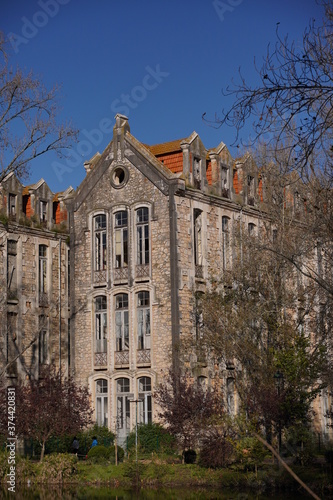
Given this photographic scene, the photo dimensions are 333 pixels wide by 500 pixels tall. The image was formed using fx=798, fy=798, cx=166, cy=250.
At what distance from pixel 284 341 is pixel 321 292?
518 cm

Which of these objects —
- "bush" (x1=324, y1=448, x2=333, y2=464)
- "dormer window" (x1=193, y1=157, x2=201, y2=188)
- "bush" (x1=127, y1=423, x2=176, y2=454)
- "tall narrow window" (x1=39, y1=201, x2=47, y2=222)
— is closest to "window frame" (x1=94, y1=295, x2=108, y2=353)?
"bush" (x1=127, y1=423, x2=176, y2=454)

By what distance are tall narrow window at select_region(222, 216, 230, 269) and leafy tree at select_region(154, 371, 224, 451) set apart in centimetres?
855

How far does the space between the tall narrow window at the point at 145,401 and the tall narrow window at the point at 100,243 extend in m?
6.06

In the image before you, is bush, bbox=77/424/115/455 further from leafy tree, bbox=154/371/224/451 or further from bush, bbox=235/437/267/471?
bush, bbox=235/437/267/471

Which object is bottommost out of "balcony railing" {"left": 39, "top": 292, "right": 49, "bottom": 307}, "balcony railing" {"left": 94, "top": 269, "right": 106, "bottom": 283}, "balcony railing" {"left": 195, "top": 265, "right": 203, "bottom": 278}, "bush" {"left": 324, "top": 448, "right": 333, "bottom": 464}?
"bush" {"left": 324, "top": 448, "right": 333, "bottom": 464}

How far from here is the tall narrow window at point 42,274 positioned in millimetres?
40156

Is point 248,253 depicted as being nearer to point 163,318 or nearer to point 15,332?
point 163,318

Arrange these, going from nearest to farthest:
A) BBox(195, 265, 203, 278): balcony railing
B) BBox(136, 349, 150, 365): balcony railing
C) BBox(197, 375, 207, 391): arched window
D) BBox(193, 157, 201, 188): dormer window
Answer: BBox(197, 375, 207, 391): arched window → BBox(136, 349, 150, 365): balcony railing → BBox(195, 265, 203, 278): balcony railing → BBox(193, 157, 201, 188): dormer window

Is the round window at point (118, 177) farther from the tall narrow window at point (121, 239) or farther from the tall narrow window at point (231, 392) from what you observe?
the tall narrow window at point (231, 392)

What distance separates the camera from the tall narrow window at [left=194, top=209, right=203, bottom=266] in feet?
122

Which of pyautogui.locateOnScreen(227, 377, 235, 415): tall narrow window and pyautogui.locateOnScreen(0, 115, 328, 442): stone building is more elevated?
pyautogui.locateOnScreen(0, 115, 328, 442): stone building

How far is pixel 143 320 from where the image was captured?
120 feet

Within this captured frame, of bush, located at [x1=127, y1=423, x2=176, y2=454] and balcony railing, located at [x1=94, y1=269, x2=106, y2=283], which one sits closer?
bush, located at [x1=127, y1=423, x2=176, y2=454]

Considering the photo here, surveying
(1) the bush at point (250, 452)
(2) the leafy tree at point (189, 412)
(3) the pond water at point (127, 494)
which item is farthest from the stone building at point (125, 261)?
(3) the pond water at point (127, 494)
